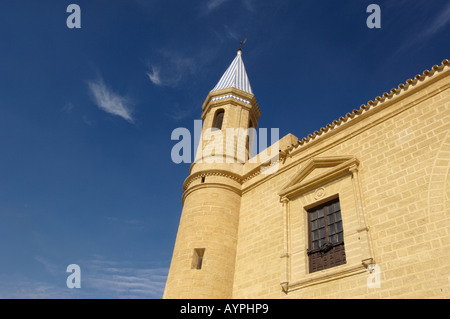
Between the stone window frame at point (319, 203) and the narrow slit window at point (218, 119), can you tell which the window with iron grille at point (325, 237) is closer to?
the stone window frame at point (319, 203)

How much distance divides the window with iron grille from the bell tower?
7.86ft

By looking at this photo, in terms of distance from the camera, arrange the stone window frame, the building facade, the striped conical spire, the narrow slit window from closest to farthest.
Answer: the building facade, the stone window frame, the narrow slit window, the striped conical spire

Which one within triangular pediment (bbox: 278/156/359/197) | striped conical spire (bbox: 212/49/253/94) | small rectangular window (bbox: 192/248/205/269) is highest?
striped conical spire (bbox: 212/49/253/94)

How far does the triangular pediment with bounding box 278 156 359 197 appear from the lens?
8594 mm

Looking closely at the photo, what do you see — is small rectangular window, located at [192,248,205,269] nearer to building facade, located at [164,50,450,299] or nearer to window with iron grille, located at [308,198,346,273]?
building facade, located at [164,50,450,299]

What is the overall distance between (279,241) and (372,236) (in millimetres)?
2459

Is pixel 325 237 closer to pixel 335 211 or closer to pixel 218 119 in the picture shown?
pixel 335 211

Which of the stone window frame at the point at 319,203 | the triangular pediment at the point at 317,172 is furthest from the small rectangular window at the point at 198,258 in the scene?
the triangular pediment at the point at 317,172

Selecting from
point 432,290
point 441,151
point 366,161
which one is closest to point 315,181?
point 366,161

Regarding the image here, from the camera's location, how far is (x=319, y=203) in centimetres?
888

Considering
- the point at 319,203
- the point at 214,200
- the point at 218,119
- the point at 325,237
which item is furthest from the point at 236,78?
the point at 325,237

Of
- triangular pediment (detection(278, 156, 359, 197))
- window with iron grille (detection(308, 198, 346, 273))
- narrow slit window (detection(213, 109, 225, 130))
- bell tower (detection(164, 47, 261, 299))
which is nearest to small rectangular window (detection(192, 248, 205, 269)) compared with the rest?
bell tower (detection(164, 47, 261, 299))

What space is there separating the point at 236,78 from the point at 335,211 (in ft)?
30.1
